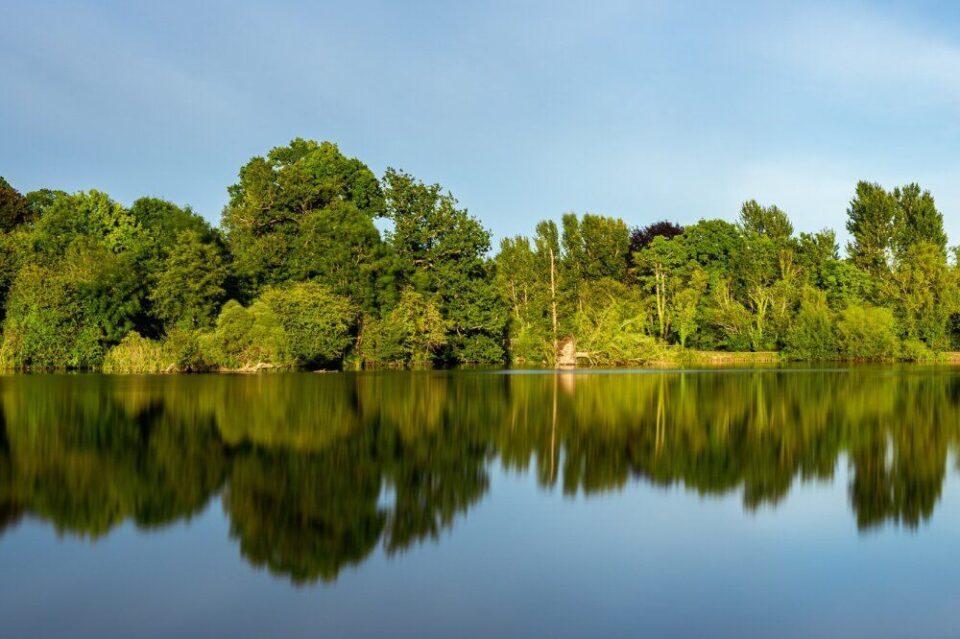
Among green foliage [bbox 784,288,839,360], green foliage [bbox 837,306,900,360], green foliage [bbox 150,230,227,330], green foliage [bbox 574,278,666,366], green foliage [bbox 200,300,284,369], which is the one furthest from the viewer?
green foliage [bbox 784,288,839,360]

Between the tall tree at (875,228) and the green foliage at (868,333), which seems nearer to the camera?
the green foliage at (868,333)

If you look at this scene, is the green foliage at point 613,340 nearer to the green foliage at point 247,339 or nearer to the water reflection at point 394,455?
the green foliage at point 247,339

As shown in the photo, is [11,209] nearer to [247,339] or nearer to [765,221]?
[247,339]

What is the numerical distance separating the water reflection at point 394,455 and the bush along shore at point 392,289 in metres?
22.7

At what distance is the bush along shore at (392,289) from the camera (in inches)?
1848

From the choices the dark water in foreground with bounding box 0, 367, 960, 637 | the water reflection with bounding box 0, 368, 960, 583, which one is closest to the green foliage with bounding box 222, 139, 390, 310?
the water reflection with bounding box 0, 368, 960, 583

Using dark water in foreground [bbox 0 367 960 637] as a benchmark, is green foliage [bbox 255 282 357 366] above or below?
above

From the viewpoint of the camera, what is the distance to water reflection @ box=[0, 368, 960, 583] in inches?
358

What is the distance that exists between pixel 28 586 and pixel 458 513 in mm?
4388

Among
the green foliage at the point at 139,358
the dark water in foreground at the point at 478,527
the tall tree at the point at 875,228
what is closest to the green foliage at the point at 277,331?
the green foliage at the point at 139,358

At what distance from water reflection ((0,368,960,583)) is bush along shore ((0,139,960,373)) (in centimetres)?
2271

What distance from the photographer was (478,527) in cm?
890

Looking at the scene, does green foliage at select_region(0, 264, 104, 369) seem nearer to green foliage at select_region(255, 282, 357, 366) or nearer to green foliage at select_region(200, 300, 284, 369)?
green foliage at select_region(200, 300, 284, 369)

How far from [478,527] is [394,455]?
15.2 feet
